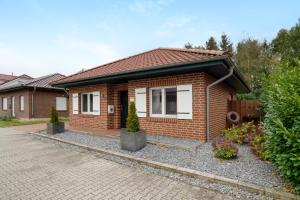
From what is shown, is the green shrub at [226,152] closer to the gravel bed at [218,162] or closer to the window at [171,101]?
the gravel bed at [218,162]

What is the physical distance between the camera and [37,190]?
3.76 m

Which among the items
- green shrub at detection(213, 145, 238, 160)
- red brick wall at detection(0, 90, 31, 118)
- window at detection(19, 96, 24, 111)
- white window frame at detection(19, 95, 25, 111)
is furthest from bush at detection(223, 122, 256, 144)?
window at detection(19, 96, 24, 111)

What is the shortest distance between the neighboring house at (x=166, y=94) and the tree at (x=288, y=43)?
2151cm

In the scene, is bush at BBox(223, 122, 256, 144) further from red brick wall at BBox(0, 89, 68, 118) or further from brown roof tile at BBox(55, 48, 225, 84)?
red brick wall at BBox(0, 89, 68, 118)

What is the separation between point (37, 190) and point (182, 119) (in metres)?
5.16

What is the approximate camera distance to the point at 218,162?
16.2 feet

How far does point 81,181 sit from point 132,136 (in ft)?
7.48

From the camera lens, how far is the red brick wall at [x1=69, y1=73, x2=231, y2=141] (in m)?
7.15

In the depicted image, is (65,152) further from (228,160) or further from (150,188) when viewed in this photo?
(228,160)

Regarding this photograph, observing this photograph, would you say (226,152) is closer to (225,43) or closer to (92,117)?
(92,117)

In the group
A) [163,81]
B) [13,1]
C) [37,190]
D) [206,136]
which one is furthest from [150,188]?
[13,1]

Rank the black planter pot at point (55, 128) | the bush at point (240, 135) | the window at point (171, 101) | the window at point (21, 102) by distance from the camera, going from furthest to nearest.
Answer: the window at point (21, 102), the black planter pot at point (55, 128), the window at point (171, 101), the bush at point (240, 135)

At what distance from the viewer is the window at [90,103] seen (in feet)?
34.0

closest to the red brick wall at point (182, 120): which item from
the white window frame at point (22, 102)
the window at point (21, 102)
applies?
the white window frame at point (22, 102)
